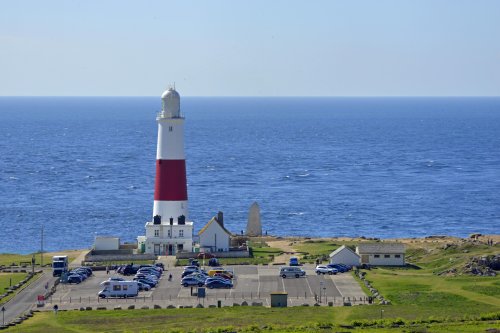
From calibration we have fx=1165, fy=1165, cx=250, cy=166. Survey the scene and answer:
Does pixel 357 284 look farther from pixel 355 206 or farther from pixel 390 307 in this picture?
pixel 355 206

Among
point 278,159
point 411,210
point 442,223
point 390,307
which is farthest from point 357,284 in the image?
point 278,159

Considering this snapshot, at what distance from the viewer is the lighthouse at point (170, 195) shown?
78750 millimetres

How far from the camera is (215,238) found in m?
79.9

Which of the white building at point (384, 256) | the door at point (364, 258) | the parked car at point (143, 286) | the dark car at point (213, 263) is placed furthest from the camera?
the door at point (364, 258)

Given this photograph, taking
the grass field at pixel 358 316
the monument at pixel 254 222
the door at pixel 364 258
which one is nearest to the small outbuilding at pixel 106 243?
the door at pixel 364 258

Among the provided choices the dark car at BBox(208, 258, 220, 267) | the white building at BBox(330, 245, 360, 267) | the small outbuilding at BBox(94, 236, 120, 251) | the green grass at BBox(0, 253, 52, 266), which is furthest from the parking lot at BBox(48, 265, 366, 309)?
the small outbuilding at BBox(94, 236, 120, 251)

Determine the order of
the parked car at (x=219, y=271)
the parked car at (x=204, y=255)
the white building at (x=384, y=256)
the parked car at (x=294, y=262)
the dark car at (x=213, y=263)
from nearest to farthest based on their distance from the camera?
the parked car at (x=219, y=271), the parked car at (x=294, y=262), the dark car at (x=213, y=263), the white building at (x=384, y=256), the parked car at (x=204, y=255)

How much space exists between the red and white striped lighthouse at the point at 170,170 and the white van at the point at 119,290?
15857mm

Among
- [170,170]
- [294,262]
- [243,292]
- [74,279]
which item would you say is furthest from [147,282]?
[170,170]

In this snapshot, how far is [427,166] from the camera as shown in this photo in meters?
171

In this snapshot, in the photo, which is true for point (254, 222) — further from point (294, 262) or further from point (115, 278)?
point (115, 278)

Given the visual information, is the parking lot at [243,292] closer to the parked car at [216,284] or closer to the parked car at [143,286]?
the parked car at [143,286]

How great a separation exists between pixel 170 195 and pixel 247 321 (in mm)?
25354

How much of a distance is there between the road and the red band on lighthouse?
442 inches
